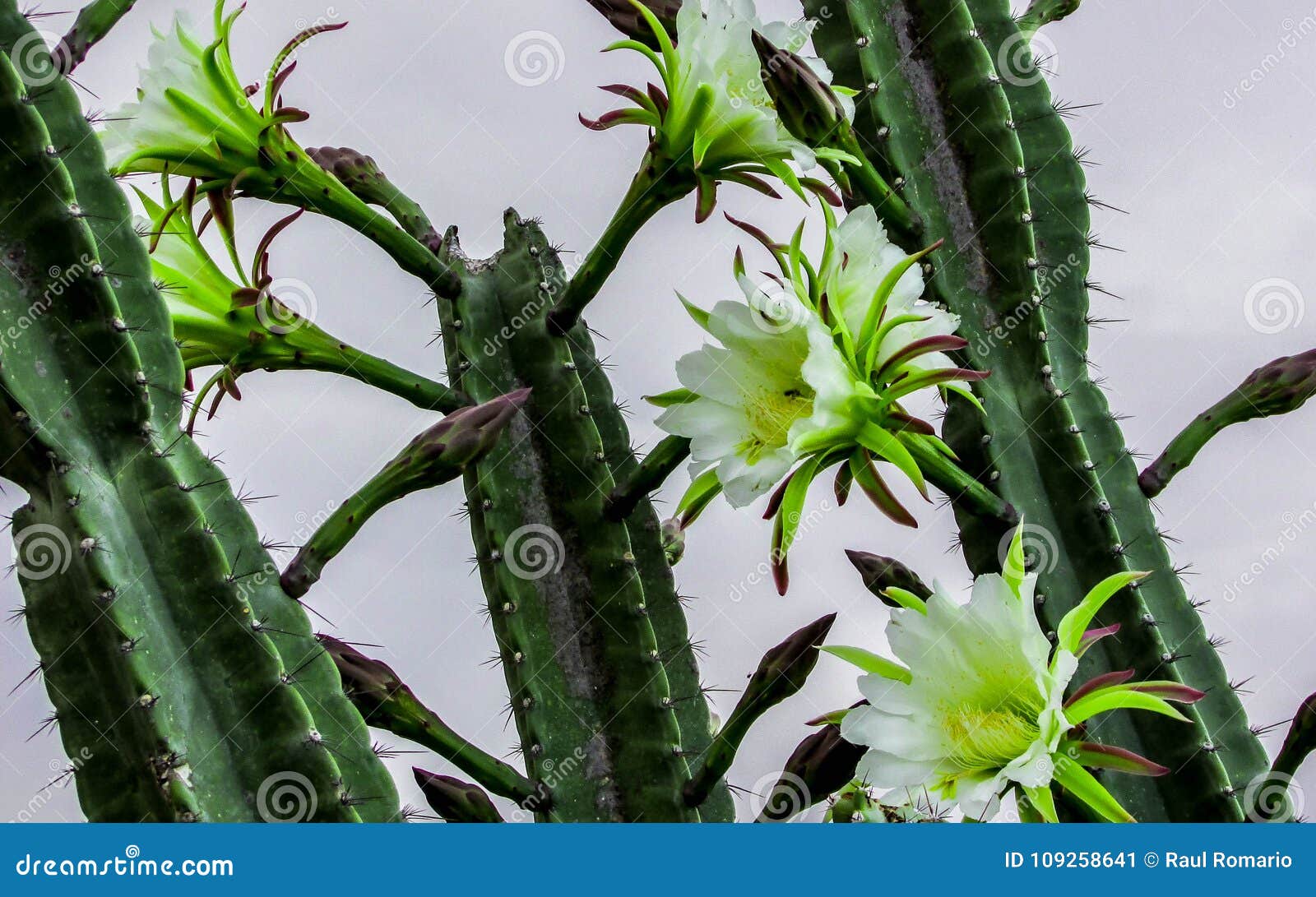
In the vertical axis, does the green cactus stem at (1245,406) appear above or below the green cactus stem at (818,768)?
above

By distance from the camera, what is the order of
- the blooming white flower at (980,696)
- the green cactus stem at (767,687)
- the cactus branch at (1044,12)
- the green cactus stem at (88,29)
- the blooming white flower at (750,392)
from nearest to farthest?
the blooming white flower at (980,696)
the blooming white flower at (750,392)
the green cactus stem at (767,687)
the green cactus stem at (88,29)
the cactus branch at (1044,12)

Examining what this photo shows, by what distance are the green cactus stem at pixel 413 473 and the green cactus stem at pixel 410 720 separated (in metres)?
0.11

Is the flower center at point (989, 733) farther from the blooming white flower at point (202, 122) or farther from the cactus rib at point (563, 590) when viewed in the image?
the blooming white flower at point (202, 122)

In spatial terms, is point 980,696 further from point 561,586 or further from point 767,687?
point 561,586

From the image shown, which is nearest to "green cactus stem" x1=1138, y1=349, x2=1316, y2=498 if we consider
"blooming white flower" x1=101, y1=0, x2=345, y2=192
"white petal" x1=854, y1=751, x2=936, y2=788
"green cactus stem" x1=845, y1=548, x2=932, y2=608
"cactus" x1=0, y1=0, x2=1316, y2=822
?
"cactus" x1=0, y1=0, x2=1316, y2=822

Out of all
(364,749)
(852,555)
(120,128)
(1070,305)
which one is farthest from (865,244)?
(120,128)

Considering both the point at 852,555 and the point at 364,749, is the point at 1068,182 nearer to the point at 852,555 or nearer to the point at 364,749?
the point at 852,555

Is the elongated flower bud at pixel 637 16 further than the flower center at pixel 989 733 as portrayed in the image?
Yes

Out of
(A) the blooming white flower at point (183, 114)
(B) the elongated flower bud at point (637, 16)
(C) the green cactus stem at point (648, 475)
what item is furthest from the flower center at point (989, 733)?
(A) the blooming white flower at point (183, 114)

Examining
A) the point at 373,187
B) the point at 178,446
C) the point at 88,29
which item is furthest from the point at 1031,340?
the point at 88,29

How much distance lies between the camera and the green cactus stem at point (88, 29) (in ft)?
3.96

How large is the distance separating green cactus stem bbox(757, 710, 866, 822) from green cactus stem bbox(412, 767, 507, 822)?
0.86ft

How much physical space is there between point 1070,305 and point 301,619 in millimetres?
862

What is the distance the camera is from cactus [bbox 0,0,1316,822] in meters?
0.95
